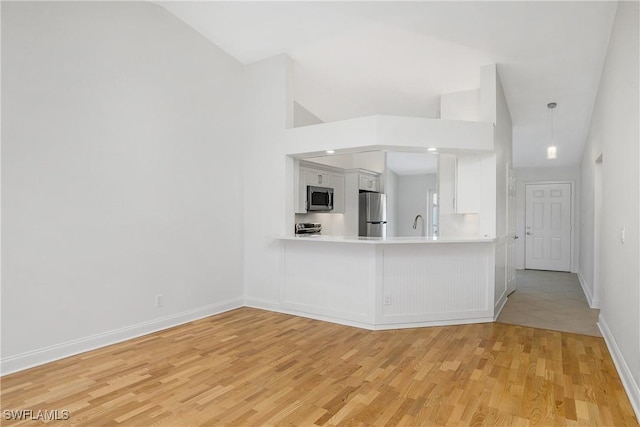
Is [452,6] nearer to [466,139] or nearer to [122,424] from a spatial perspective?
[466,139]

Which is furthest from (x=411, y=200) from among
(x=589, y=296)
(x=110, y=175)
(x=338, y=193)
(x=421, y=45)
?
(x=110, y=175)

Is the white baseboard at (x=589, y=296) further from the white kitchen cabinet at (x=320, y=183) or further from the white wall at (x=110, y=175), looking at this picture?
the white wall at (x=110, y=175)

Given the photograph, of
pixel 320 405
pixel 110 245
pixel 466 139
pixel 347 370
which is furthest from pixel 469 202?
pixel 110 245

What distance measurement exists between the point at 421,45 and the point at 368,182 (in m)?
3.34

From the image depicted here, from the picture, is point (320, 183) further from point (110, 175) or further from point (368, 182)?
point (110, 175)

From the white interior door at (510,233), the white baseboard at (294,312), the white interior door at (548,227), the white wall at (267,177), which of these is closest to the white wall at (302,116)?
the white wall at (267,177)

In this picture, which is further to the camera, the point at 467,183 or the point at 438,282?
the point at 467,183

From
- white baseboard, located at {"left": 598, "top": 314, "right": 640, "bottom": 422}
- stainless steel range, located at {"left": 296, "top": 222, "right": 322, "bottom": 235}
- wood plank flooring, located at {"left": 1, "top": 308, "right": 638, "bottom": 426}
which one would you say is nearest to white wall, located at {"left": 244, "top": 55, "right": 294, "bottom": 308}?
stainless steel range, located at {"left": 296, "top": 222, "right": 322, "bottom": 235}

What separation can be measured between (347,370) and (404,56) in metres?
3.50

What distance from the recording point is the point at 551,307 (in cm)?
488

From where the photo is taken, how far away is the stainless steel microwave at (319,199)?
19.3 ft

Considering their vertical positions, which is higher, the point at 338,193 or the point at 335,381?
the point at 338,193

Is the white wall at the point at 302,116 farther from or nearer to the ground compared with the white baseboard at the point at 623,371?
farther from the ground

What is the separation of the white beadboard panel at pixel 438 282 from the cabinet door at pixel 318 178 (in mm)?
2351
